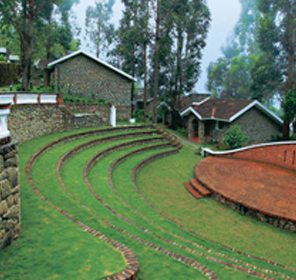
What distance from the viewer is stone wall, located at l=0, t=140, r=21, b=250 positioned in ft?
16.8

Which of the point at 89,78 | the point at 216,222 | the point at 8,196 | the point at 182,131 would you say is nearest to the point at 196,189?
the point at 216,222

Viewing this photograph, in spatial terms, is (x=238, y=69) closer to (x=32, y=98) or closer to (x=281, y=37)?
(x=281, y=37)

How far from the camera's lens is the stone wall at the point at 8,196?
16.8 ft

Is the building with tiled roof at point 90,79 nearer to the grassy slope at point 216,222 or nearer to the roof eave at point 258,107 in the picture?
the roof eave at point 258,107

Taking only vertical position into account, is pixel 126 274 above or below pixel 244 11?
below

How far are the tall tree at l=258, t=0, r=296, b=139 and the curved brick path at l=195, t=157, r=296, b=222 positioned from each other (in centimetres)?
1222

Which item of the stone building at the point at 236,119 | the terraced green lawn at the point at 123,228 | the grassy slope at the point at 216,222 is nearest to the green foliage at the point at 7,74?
the terraced green lawn at the point at 123,228

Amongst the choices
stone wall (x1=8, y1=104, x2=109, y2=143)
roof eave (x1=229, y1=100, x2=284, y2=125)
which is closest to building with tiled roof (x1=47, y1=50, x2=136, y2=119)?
stone wall (x1=8, y1=104, x2=109, y2=143)

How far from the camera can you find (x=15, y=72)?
27.2m

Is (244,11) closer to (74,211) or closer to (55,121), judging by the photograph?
(55,121)

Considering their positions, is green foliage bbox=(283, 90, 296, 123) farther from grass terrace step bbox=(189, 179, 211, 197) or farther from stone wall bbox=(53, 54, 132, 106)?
grass terrace step bbox=(189, 179, 211, 197)

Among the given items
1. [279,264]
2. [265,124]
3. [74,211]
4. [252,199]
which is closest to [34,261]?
[74,211]

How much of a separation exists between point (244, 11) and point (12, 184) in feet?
303

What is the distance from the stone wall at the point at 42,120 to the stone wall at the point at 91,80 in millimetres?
5690
